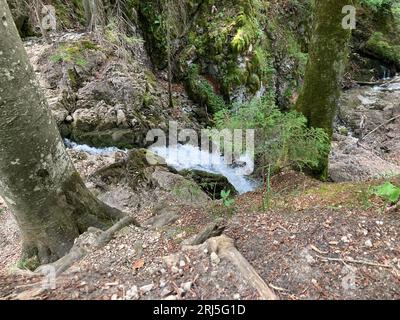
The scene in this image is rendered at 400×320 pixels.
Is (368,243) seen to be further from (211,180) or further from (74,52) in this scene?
(74,52)

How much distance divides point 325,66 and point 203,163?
3.30 meters

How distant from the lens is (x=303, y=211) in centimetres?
301

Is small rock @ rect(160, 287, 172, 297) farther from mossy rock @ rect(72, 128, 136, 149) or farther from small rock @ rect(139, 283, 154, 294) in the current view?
mossy rock @ rect(72, 128, 136, 149)

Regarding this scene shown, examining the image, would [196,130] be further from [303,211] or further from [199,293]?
[199,293]

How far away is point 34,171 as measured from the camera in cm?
263

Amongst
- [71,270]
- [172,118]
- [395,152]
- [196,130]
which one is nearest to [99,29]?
[172,118]

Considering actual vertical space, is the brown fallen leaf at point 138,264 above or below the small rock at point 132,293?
below

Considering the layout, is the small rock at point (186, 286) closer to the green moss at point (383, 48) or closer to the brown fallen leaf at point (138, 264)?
the brown fallen leaf at point (138, 264)

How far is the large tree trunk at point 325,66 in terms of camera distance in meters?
4.23

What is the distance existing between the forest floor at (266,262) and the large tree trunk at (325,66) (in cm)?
173

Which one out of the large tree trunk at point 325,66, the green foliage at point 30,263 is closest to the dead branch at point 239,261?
the green foliage at point 30,263

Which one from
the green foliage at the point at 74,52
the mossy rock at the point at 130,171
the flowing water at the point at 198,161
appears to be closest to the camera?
the mossy rock at the point at 130,171

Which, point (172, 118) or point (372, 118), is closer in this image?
point (172, 118)
